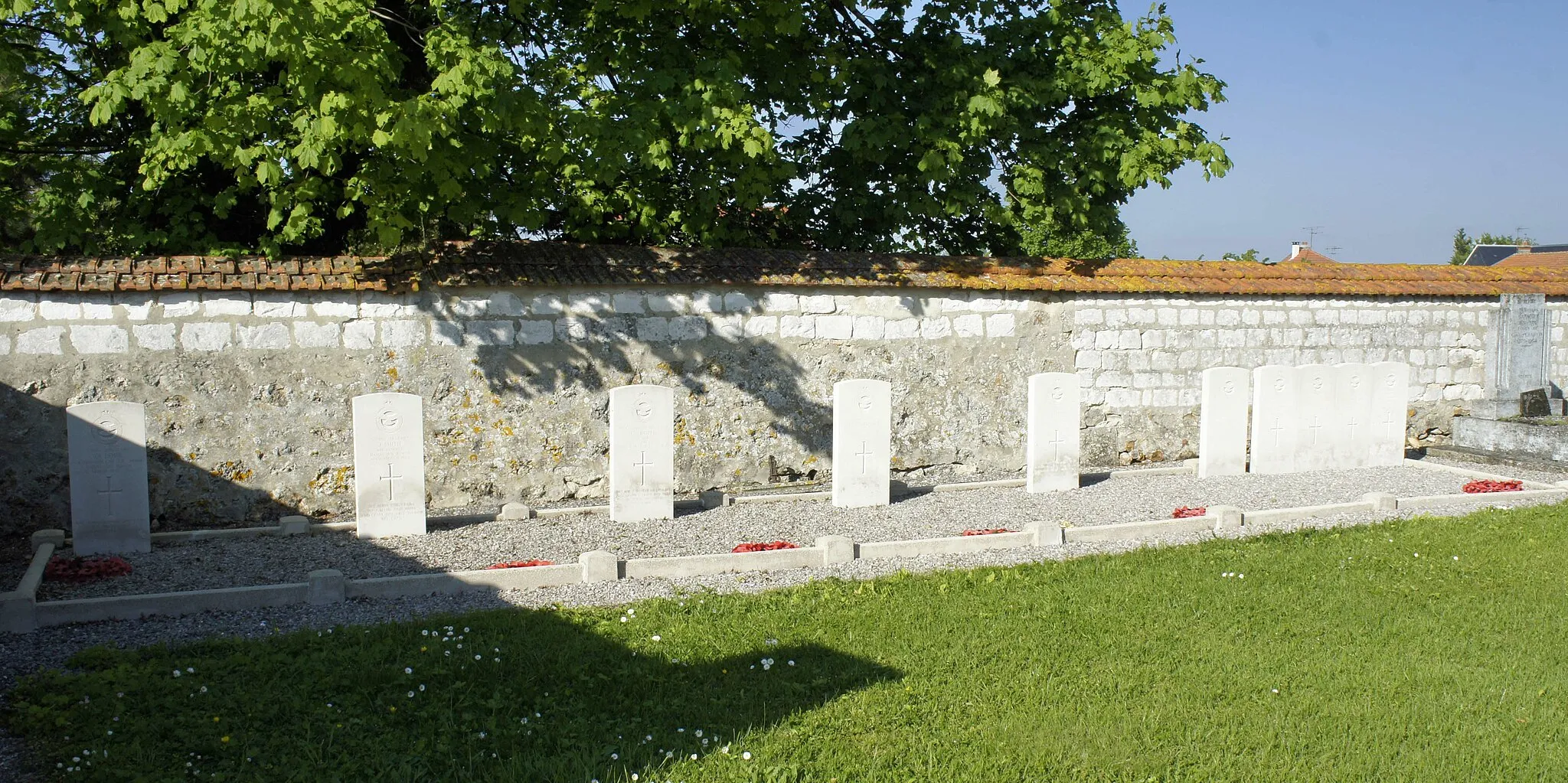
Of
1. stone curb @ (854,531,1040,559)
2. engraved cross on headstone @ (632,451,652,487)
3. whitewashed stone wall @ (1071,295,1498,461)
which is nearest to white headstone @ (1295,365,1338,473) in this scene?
whitewashed stone wall @ (1071,295,1498,461)

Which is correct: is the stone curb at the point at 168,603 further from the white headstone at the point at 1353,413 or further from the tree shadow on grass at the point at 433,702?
the white headstone at the point at 1353,413

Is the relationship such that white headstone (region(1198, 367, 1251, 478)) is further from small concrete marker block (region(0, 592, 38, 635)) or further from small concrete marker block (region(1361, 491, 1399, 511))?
small concrete marker block (region(0, 592, 38, 635))

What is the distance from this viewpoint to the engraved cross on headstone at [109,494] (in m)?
7.85

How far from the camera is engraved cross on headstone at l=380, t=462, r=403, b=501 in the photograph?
8.37m

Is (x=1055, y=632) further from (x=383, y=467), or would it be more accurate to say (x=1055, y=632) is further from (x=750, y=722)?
(x=383, y=467)

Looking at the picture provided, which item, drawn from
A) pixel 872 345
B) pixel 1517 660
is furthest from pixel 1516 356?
pixel 1517 660

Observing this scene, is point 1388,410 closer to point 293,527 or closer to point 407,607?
point 407,607

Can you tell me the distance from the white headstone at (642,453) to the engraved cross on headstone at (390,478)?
1.71m

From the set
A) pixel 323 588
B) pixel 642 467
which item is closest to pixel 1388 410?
pixel 642 467

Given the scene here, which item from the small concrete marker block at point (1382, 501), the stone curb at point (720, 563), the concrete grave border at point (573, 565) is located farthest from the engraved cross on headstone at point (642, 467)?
the small concrete marker block at point (1382, 501)

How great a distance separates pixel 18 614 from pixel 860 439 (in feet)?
20.3

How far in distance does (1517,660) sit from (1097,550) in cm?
300

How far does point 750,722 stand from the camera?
4.53 metres

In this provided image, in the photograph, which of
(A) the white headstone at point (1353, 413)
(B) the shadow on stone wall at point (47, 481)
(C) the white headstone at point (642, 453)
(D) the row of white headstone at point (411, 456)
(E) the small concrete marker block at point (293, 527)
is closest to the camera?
(D) the row of white headstone at point (411, 456)
